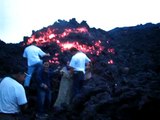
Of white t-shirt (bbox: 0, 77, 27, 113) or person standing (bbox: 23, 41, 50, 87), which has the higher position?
person standing (bbox: 23, 41, 50, 87)

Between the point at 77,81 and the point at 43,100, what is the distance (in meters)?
1.68

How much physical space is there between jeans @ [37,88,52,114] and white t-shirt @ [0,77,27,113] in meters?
5.53

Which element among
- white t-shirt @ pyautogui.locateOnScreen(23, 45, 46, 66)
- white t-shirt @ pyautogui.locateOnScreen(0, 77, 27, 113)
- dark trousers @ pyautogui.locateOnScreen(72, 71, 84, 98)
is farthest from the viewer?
white t-shirt @ pyautogui.locateOnScreen(23, 45, 46, 66)

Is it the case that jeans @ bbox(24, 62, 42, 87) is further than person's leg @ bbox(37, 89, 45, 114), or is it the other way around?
jeans @ bbox(24, 62, 42, 87)

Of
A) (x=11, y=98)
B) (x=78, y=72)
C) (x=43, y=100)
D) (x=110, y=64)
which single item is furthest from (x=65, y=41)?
(x=11, y=98)

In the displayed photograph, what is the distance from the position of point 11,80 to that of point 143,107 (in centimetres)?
354

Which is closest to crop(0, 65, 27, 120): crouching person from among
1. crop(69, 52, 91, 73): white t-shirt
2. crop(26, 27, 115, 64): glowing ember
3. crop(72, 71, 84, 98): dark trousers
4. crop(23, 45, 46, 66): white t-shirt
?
crop(72, 71, 84, 98): dark trousers

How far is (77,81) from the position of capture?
13.9 metres

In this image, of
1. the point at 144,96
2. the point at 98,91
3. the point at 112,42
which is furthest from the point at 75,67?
the point at 112,42

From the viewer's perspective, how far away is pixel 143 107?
8.63 meters

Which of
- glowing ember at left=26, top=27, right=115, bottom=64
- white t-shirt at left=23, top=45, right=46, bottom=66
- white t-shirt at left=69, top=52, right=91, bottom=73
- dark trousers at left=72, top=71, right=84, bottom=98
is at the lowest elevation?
dark trousers at left=72, top=71, right=84, bottom=98

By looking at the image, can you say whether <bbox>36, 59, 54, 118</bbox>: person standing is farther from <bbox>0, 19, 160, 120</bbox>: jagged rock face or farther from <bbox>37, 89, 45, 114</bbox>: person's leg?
<bbox>0, 19, 160, 120</bbox>: jagged rock face

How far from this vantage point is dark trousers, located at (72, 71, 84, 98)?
45.3 feet

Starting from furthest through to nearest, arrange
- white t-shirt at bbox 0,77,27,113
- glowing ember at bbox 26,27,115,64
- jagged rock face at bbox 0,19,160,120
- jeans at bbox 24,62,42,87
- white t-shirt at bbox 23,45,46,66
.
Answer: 1. glowing ember at bbox 26,27,115,64
2. jeans at bbox 24,62,42,87
3. white t-shirt at bbox 23,45,46,66
4. jagged rock face at bbox 0,19,160,120
5. white t-shirt at bbox 0,77,27,113
